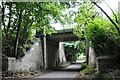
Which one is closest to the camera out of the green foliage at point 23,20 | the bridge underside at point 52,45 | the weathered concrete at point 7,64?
the green foliage at point 23,20

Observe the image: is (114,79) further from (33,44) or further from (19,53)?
(33,44)

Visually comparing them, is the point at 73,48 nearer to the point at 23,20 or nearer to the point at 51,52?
the point at 51,52

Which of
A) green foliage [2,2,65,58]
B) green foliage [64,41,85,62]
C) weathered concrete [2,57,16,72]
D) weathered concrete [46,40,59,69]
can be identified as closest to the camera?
green foliage [2,2,65,58]

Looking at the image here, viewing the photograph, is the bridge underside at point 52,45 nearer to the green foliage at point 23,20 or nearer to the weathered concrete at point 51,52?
the weathered concrete at point 51,52

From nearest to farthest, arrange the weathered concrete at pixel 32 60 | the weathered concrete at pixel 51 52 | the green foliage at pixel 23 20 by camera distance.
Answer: the green foliage at pixel 23 20 < the weathered concrete at pixel 32 60 < the weathered concrete at pixel 51 52

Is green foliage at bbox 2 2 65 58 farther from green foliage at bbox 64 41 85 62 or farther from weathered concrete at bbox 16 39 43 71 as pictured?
green foliage at bbox 64 41 85 62

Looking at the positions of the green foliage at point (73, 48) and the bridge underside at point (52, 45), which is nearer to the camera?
the bridge underside at point (52, 45)

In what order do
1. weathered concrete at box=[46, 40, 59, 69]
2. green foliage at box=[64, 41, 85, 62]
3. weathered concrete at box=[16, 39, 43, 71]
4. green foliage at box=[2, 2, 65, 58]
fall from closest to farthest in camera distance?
1. green foliage at box=[2, 2, 65, 58]
2. weathered concrete at box=[16, 39, 43, 71]
3. weathered concrete at box=[46, 40, 59, 69]
4. green foliage at box=[64, 41, 85, 62]

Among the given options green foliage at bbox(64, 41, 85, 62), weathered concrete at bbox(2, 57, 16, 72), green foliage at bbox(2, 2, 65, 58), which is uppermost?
green foliage at bbox(2, 2, 65, 58)

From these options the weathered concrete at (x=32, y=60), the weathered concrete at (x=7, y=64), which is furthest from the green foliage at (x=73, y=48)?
the weathered concrete at (x=7, y=64)

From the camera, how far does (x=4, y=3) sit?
8461 mm

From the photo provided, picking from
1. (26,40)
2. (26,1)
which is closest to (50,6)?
(26,1)

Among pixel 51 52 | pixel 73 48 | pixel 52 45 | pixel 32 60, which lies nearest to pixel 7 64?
pixel 32 60

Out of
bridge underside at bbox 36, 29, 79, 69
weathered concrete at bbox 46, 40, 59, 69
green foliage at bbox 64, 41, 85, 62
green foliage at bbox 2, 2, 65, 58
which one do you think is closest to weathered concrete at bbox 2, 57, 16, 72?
green foliage at bbox 2, 2, 65, 58
